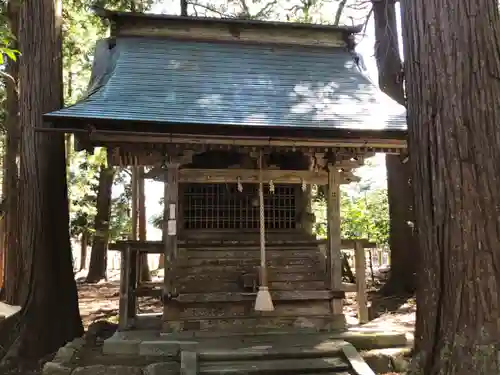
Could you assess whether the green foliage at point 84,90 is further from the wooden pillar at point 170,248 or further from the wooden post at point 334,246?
the wooden post at point 334,246

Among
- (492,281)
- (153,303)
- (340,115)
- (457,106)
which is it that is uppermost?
(340,115)

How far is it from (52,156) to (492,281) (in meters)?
6.19

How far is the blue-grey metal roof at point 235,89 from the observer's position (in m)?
6.54

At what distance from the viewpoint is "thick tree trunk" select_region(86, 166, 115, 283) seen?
15766mm

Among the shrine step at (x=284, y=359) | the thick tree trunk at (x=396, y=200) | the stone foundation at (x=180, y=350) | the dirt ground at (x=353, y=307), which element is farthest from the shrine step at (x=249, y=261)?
the thick tree trunk at (x=396, y=200)

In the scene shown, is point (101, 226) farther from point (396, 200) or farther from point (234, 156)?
point (396, 200)

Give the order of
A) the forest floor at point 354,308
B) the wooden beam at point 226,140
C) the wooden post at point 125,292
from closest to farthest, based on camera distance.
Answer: the wooden beam at point 226,140 < the wooden post at point 125,292 < the forest floor at point 354,308

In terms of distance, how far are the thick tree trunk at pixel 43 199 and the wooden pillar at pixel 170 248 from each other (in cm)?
171

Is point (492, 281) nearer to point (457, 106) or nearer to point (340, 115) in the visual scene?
point (457, 106)

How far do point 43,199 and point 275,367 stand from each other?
400 cm

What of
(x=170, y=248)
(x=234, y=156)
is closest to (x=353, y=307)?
(x=234, y=156)

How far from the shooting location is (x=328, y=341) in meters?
6.21

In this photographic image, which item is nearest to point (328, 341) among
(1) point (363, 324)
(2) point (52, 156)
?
(1) point (363, 324)

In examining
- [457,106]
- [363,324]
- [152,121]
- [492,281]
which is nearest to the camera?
[492,281]
